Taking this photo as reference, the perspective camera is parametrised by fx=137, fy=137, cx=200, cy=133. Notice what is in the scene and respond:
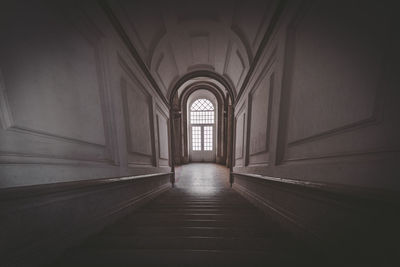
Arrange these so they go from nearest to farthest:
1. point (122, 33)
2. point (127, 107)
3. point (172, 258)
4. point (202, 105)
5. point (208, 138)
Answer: point (172, 258) < point (122, 33) < point (127, 107) < point (208, 138) < point (202, 105)

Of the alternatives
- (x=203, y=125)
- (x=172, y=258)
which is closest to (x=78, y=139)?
(x=172, y=258)

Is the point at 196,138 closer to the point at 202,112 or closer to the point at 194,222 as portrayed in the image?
the point at 202,112

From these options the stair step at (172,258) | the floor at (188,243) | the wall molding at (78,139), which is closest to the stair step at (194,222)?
the floor at (188,243)

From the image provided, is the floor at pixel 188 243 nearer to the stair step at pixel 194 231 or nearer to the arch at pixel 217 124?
the stair step at pixel 194 231

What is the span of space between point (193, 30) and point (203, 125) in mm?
11465

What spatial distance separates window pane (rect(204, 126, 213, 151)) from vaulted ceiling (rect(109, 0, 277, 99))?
10421mm

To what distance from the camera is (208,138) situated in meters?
14.1

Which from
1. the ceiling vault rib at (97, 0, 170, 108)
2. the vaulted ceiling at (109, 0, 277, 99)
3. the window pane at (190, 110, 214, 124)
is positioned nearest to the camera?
the ceiling vault rib at (97, 0, 170, 108)

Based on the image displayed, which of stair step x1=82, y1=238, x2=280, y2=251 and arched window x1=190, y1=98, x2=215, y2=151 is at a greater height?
arched window x1=190, y1=98, x2=215, y2=151

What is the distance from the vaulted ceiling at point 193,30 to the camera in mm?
2047

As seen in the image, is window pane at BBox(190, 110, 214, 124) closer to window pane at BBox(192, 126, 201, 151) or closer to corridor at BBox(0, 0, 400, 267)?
window pane at BBox(192, 126, 201, 151)

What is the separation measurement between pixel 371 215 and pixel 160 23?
3.39 metres

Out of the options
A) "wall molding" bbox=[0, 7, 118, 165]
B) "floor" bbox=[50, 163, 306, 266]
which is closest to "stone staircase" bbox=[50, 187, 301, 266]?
"floor" bbox=[50, 163, 306, 266]

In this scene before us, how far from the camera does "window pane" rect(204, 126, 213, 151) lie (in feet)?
46.3
